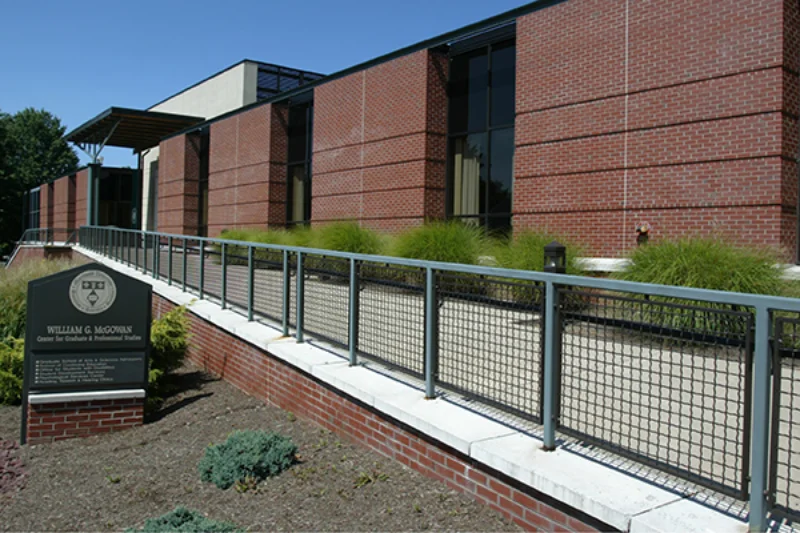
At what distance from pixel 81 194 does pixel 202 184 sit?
1798cm

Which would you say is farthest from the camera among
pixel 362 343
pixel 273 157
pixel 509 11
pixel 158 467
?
pixel 273 157

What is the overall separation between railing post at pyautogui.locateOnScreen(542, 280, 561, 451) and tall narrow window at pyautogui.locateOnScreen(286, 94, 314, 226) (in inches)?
745

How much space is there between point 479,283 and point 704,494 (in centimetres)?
198

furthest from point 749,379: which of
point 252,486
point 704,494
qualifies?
point 252,486

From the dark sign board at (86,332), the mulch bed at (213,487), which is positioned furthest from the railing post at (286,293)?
the dark sign board at (86,332)

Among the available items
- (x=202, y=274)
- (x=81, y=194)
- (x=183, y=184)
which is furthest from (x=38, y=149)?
(x=202, y=274)

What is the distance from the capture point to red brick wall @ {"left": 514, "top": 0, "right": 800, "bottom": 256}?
10219mm

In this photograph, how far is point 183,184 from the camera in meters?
30.3

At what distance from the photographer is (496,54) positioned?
15.6m

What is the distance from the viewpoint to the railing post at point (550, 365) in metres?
4.16

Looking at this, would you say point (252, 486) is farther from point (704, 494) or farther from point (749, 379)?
point (749, 379)

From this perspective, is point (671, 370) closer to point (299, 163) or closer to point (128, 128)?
point (299, 163)

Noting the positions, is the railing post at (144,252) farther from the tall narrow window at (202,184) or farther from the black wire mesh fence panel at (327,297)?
the tall narrow window at (202,184)

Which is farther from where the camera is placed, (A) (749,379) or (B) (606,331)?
(B) (606,331)
